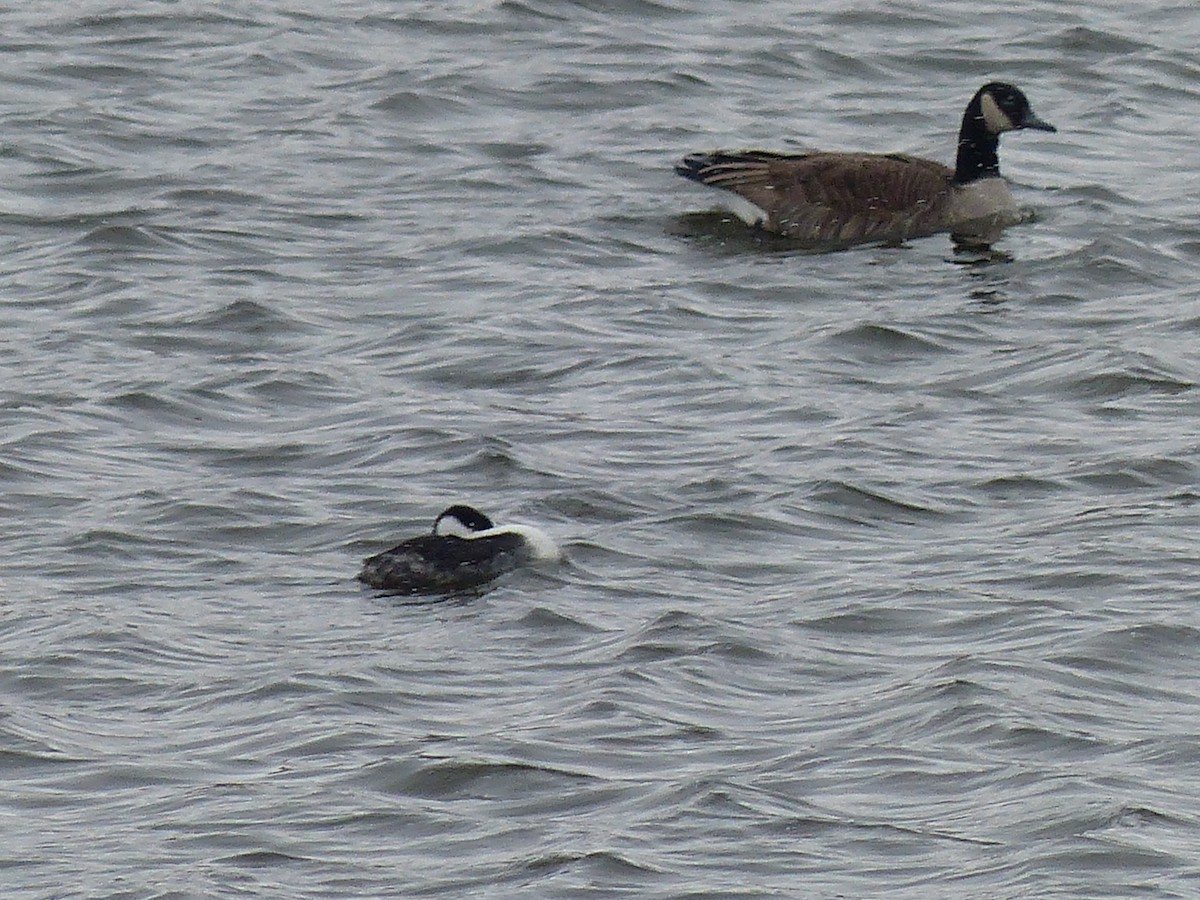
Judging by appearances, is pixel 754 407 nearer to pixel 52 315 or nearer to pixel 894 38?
pixel 52 315

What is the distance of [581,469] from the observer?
12117 millimetres

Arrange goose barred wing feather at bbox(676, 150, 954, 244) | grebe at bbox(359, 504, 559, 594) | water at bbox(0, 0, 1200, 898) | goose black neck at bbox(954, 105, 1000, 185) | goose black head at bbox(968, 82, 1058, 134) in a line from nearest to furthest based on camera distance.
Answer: water at bbox(0, 0, 1200, 898) → grebe at bbox(359, 504, 559, 594) → goose barred wing feather at bbox(676, 150, 954, 244) → goose black neck at bbox(954, 105, 1000, 185) → goose black head at bbox(968, 82, 1058, 134)

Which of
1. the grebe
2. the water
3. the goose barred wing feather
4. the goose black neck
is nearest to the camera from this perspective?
the water

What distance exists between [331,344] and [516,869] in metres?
6.12

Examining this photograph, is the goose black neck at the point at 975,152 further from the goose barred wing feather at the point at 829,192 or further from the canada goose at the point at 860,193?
the goose barred wing feather at the point at 829,192

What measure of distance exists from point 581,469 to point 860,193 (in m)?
4.62

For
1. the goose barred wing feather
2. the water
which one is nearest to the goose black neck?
the goose barred wing feather

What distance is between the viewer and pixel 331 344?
13977 mm

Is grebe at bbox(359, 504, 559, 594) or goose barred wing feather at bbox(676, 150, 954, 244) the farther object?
goose barred wing feather at bbox(676, 150, 954, 244)

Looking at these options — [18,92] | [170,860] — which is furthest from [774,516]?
[18,92]

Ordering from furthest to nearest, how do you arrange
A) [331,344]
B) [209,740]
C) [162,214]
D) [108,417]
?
[162,214], [331,344], [108,417], [209,740]

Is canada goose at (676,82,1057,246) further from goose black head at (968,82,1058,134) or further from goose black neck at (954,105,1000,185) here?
goose black head at (968,82,1058,134)

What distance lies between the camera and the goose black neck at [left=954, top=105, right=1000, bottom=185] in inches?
657

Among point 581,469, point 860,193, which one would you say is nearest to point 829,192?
point 860,193
